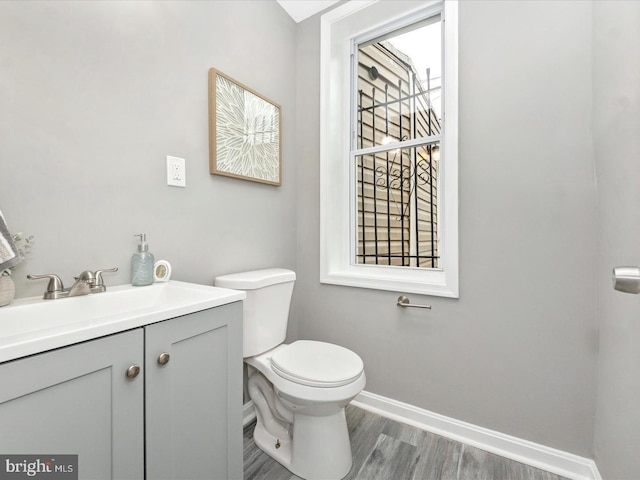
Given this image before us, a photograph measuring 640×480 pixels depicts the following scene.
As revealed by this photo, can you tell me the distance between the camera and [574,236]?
125cm

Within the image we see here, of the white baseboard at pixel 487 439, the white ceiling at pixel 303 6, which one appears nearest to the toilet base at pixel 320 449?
the white baseboard at pixel 487 439

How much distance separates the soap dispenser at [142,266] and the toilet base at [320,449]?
87 cm

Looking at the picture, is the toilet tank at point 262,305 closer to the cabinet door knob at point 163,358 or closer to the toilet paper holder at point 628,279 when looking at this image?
the cabinet door knob at point 163,358

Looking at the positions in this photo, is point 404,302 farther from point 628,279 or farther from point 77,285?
point 77,285

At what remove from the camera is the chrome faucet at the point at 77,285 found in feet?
2.97

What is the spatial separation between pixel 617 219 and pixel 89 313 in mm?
1796

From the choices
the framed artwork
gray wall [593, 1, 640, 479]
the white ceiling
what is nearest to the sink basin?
the framed artwork

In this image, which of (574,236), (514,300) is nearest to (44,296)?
(514,300)

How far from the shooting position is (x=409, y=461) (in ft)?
4.46

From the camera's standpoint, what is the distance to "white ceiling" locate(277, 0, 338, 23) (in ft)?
6.08

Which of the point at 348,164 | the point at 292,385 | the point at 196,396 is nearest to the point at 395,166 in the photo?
the point at 348,164

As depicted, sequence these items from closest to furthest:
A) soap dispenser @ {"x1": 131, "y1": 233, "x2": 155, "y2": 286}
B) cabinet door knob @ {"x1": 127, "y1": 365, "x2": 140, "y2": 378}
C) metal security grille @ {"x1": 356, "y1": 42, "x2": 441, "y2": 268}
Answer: cabinet door knob @ {"x1": 127, "y1": 365, "x2": 140, "y2": 378} → soap dispenser @ {"x1": 131, "y1": 233, "x2": 155, "y2": 286} → metal security grille @ {"x1": 356, "y1": 42, "x2": 441, "y2": 268}

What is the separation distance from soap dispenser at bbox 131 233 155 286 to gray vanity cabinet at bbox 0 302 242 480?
382 mm

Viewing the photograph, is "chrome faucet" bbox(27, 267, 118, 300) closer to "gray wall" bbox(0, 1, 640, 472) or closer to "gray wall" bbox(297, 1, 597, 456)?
"gray wall" bbox(0, 1, 640, 472)
